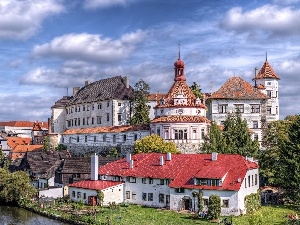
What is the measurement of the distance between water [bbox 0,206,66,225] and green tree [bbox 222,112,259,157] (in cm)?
2364

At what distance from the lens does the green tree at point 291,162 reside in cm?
4797

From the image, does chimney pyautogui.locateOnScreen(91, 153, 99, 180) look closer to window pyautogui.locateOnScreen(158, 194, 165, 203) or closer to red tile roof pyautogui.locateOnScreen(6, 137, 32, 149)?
window pyautogui.locateOnScreen(158, 194, 165, 203)

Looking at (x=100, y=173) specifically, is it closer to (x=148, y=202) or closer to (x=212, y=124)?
(x=148, y=202)

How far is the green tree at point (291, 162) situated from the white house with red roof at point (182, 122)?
43.6 ft

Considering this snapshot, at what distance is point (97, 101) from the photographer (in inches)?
3342

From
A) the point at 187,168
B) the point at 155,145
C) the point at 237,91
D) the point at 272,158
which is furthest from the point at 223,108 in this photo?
the point at 187,168

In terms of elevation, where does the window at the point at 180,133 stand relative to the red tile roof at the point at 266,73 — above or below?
below

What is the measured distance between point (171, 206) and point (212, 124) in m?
18.4

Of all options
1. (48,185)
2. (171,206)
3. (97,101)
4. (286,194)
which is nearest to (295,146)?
(286,194)

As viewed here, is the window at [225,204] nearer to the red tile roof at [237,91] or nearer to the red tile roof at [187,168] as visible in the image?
the red tile roof at [187,168]

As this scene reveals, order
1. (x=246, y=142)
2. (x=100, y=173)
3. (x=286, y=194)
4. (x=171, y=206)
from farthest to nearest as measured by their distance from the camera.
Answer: (x=246, y=142) → (x=100, y=173) → (x=286, y=194) → (x=171, y=206)

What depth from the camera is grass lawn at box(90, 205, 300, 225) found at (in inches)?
1548

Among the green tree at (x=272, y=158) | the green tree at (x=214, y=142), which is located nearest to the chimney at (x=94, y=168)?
the green tree at (x=214, y=142)

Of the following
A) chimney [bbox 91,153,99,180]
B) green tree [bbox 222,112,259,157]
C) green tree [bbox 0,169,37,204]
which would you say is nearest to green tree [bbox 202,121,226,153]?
green tree [bbox 222,112,259,157]
